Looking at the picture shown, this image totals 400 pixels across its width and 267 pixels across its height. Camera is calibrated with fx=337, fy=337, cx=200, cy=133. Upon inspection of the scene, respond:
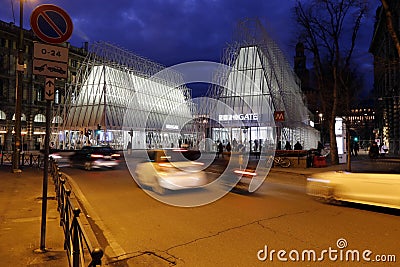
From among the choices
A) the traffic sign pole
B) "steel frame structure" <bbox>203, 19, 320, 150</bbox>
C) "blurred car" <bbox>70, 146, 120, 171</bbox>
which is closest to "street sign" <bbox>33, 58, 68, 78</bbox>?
the traffic sign pole

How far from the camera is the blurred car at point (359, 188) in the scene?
339 inches

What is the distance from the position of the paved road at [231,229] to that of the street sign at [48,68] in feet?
10.5

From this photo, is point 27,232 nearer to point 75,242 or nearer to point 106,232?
point 106,232

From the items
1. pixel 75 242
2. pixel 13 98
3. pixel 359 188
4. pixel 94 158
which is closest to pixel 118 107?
pixel 13 98

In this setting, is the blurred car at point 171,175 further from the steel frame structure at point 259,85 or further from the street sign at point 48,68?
the steel frame structure at point 259,85

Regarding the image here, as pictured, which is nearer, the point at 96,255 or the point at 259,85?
the point at 96,255

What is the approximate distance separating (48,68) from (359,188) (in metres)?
8.22

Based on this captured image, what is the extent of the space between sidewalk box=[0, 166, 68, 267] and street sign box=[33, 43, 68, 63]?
10.5ft

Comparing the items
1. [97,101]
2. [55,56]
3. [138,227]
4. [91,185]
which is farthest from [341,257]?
[97,101]

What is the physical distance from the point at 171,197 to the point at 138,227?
147 inches

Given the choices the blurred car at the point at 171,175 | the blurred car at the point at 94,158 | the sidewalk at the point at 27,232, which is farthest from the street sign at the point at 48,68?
the blurred car at the point at 94,158

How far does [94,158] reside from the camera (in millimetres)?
21328

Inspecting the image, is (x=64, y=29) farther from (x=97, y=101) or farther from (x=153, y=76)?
(x=153, y=76)

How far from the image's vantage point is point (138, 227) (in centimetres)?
748
